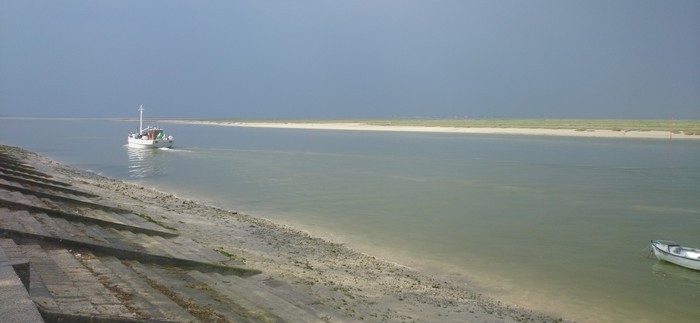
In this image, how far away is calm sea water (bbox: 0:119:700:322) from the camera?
11.6 meters

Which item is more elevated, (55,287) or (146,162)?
(55,287)

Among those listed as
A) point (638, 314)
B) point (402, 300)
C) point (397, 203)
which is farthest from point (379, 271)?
point (397, 203)

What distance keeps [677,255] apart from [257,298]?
1086cm

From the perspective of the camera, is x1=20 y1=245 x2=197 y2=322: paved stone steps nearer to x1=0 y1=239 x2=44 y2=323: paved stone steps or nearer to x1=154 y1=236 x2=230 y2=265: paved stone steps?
x1=0 y1=239 x2=44 y2=323: paved stone steps

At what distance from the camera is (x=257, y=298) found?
8.02 metres

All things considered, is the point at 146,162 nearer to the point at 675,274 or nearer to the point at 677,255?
the point at 677,255

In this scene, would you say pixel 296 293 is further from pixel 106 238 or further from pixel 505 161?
pixel 505 161

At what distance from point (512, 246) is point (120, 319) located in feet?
39.7

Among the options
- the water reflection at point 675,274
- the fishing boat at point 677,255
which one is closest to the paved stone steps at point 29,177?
the water reflection at point 675,274

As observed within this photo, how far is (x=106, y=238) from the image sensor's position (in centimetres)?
1021

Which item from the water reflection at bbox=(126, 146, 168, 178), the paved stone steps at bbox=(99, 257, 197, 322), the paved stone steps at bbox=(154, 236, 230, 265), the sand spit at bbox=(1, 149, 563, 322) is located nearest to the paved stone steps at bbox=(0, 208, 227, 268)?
the paved stone steps at bbox=(154, 236, 230, 265)

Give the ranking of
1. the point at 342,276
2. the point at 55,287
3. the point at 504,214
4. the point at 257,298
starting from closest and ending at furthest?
the point at 55,287
the point at 257,298
the point at 342,276
the point at 504,214

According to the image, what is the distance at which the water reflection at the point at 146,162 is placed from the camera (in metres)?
32.9

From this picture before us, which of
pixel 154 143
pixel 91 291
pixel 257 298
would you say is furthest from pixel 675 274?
pixel 154 143
